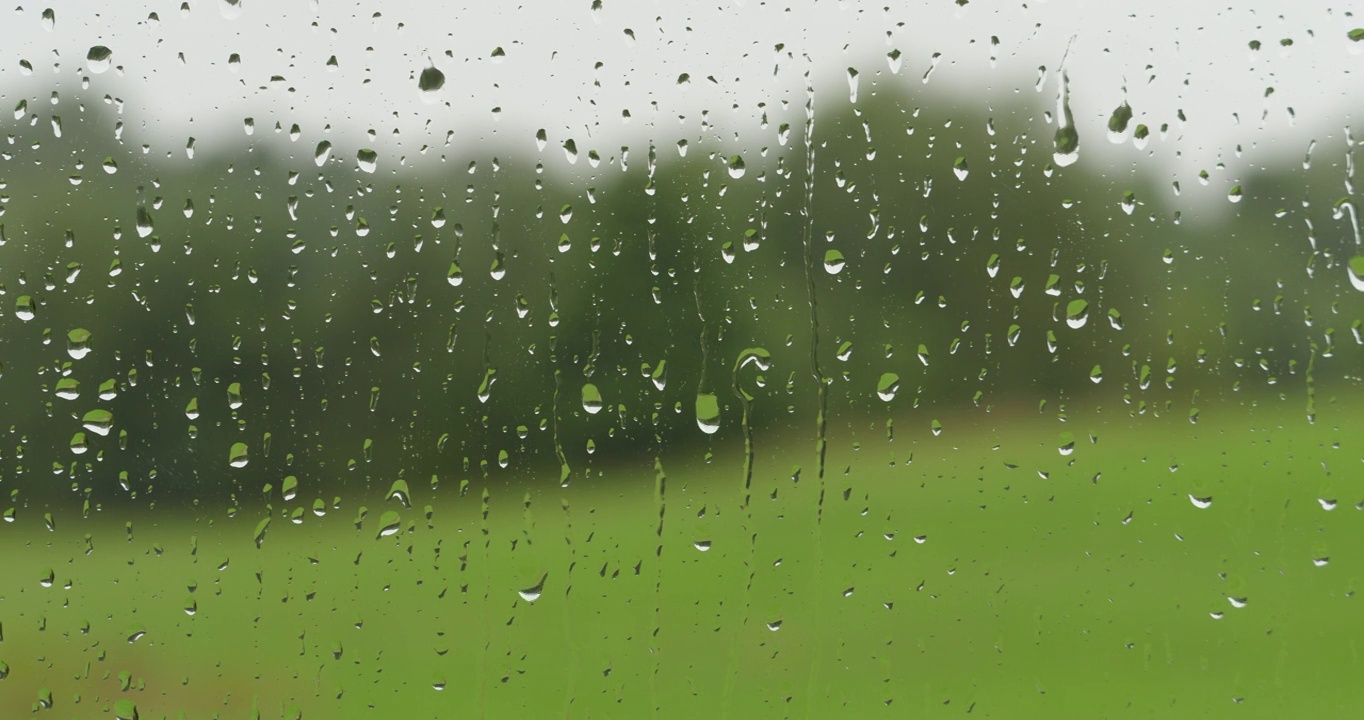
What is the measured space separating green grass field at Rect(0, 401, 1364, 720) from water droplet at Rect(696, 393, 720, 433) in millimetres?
47

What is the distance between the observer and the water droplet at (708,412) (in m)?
1.14

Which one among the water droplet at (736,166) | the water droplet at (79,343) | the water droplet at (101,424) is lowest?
the water droplet at (101,424)

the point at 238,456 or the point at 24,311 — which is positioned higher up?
the point at 24,311

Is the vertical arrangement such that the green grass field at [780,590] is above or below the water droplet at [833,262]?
below

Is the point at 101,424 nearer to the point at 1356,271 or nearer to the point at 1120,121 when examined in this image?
the point at 1120,121

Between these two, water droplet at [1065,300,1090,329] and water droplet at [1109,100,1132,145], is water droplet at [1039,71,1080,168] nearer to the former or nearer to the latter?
water droplet at [1109,100,1132,145]

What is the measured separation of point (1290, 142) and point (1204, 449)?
1.28 feet

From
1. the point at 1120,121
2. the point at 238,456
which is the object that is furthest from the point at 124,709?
the point at 1120,121

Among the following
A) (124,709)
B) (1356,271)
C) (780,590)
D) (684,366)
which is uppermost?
(1356,271)

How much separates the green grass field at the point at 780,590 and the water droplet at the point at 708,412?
47 mm

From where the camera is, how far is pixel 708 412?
1.15m

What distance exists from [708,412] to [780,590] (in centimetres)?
24

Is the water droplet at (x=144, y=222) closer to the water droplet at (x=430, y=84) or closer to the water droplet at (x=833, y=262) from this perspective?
the water droplet at (x=430, y=84)

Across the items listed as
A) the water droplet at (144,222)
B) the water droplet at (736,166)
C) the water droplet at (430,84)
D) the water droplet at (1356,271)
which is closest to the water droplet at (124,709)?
the water droplet at (144,222)
